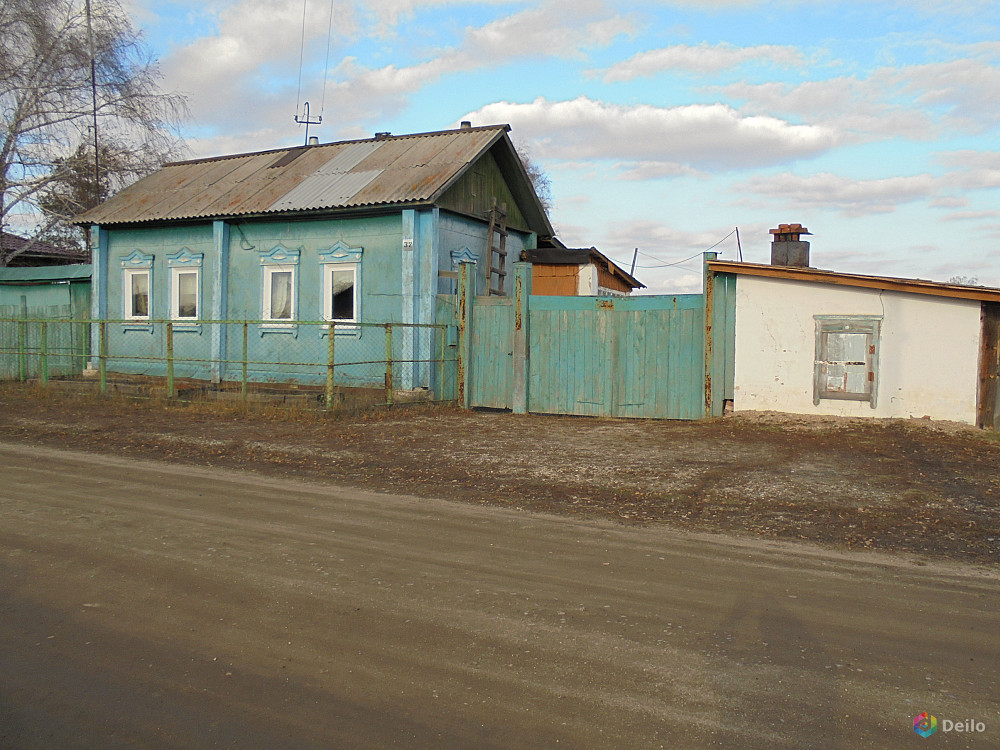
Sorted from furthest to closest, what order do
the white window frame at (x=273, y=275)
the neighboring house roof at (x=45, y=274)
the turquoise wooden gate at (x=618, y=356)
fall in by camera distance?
1. the neighboring house roof at (x=45, y=274)
2. the white window frame at (x=273, y=275)
3. the turquoise wooden gate at (x=618, y=356)

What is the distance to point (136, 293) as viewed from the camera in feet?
67.7

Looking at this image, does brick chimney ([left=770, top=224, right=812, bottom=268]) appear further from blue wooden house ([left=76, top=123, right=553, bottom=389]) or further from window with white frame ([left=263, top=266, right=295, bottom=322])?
window with white frame ([left=263, top=266, right=295, bottom=322])

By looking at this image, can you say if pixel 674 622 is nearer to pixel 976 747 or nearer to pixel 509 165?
pixel 976 747

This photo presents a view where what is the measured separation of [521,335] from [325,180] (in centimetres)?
700

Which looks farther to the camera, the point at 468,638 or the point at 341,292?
the point at 341,292

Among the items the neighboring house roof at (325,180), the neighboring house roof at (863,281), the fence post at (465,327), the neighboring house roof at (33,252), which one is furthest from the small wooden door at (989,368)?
the neighboring house roof at (33,252)

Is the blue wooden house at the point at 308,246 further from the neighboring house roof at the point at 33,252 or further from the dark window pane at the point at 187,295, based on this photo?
the neighboring house roof at the point at 33,252

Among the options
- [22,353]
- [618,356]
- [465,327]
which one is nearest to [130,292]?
[22,353]

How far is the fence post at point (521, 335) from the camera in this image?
14758 mm

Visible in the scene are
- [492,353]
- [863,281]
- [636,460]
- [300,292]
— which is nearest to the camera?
[636,460]

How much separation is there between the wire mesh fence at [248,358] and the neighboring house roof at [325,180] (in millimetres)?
2675

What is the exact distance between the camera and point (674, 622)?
4.55 metres

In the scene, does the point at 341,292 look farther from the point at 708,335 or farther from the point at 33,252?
the point at 33,252

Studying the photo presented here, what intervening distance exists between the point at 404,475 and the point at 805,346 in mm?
7186
